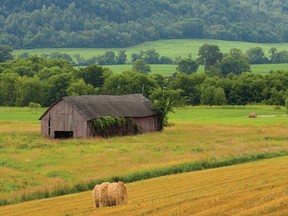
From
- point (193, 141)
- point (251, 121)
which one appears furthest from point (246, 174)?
point (251, 121)

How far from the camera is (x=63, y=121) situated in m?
78.1

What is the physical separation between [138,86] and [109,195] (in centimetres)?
11035

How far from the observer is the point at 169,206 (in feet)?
84.9

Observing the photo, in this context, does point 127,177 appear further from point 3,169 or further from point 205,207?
point 205,207

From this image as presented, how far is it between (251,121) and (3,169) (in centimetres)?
4852

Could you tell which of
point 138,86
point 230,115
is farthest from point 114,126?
point 138,86

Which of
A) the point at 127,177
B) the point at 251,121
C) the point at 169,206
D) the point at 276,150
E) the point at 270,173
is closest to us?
the point at 169,206

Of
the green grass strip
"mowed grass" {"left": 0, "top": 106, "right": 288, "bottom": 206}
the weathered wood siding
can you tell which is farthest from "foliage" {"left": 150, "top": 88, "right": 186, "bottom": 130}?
the green grass strip

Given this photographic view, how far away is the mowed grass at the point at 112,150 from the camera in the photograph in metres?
42.9

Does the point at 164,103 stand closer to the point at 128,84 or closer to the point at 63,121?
the point at 63,121

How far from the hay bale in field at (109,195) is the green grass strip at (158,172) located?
8.12m

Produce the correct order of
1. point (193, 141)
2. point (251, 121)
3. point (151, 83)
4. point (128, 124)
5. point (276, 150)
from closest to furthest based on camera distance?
1. point (276, 150)
2. point (193, 141)
3. point (128, 124)
4. point (251, 121)
5. point (151, 83)

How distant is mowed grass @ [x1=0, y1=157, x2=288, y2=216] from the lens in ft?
76.6

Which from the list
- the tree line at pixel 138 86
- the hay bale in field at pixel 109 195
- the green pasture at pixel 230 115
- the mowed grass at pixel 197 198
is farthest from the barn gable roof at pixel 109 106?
the hay bale in field at pixel 109 195
